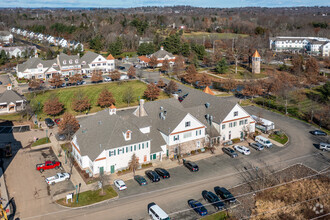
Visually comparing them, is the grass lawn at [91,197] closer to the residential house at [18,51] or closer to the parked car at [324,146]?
the parked car at [324,146]

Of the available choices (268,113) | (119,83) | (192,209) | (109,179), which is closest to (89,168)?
(109,179)

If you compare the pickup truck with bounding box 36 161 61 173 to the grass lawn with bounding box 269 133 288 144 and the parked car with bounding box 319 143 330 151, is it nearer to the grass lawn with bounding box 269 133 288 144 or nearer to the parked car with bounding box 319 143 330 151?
the grass lawn with bounding box 269 133 288 144

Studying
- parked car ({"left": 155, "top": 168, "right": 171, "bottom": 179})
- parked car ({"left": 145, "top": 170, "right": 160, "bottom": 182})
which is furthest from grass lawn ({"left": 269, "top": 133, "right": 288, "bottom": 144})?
parked car ({"left": 145, "top": 170, "right": 160, "bottom": 182})

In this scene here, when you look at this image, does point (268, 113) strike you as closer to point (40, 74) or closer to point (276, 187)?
point (276, 187)

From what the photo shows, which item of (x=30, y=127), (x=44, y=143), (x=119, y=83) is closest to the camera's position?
(x=44, y=143)

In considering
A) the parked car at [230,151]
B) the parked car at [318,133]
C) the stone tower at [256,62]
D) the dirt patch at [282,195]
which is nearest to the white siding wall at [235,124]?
the parked car at [230,151]
